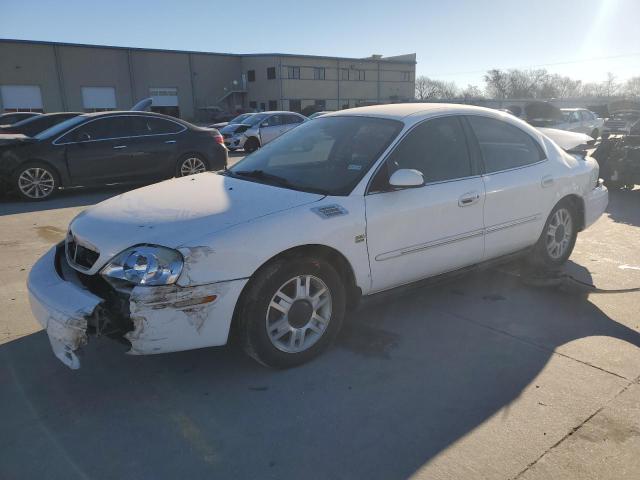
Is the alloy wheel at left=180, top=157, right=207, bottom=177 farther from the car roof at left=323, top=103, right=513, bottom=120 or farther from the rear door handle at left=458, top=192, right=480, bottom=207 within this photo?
the rear door handle at left=458, top=192, right=480, bottom=207

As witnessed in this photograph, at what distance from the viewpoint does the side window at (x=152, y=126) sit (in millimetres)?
9633

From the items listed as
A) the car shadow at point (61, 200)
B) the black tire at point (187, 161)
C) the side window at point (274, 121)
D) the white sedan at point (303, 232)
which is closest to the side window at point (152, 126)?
the black tire at point (187, 161)

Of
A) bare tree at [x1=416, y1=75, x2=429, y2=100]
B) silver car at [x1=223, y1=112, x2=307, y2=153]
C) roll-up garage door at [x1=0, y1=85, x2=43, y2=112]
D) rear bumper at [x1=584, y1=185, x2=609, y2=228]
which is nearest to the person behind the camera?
rear bumper at [x1=584, y1=185, x2=609, y2=228]

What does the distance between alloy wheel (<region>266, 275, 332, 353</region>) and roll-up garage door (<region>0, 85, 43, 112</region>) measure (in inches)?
1746

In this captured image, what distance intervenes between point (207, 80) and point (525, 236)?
52.1 metres

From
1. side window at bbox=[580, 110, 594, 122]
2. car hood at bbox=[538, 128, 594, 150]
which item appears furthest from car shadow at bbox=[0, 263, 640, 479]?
side window at bbox=[580, 110, 594, 122]

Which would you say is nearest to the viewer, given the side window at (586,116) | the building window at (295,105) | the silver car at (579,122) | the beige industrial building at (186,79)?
the silver car at (579,122)

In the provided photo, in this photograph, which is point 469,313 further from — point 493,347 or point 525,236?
point 525,236

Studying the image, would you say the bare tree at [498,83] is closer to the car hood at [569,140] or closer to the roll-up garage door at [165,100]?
the roll-up garage door at [165,100]

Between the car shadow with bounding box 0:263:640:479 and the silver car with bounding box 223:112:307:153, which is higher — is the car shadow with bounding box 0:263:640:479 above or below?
below

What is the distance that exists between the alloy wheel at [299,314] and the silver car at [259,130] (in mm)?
15092

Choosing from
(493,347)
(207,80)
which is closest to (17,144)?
(493,347)

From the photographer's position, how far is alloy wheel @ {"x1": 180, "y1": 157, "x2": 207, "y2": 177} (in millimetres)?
10148

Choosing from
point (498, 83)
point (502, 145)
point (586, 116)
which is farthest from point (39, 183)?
point (498, 83)
